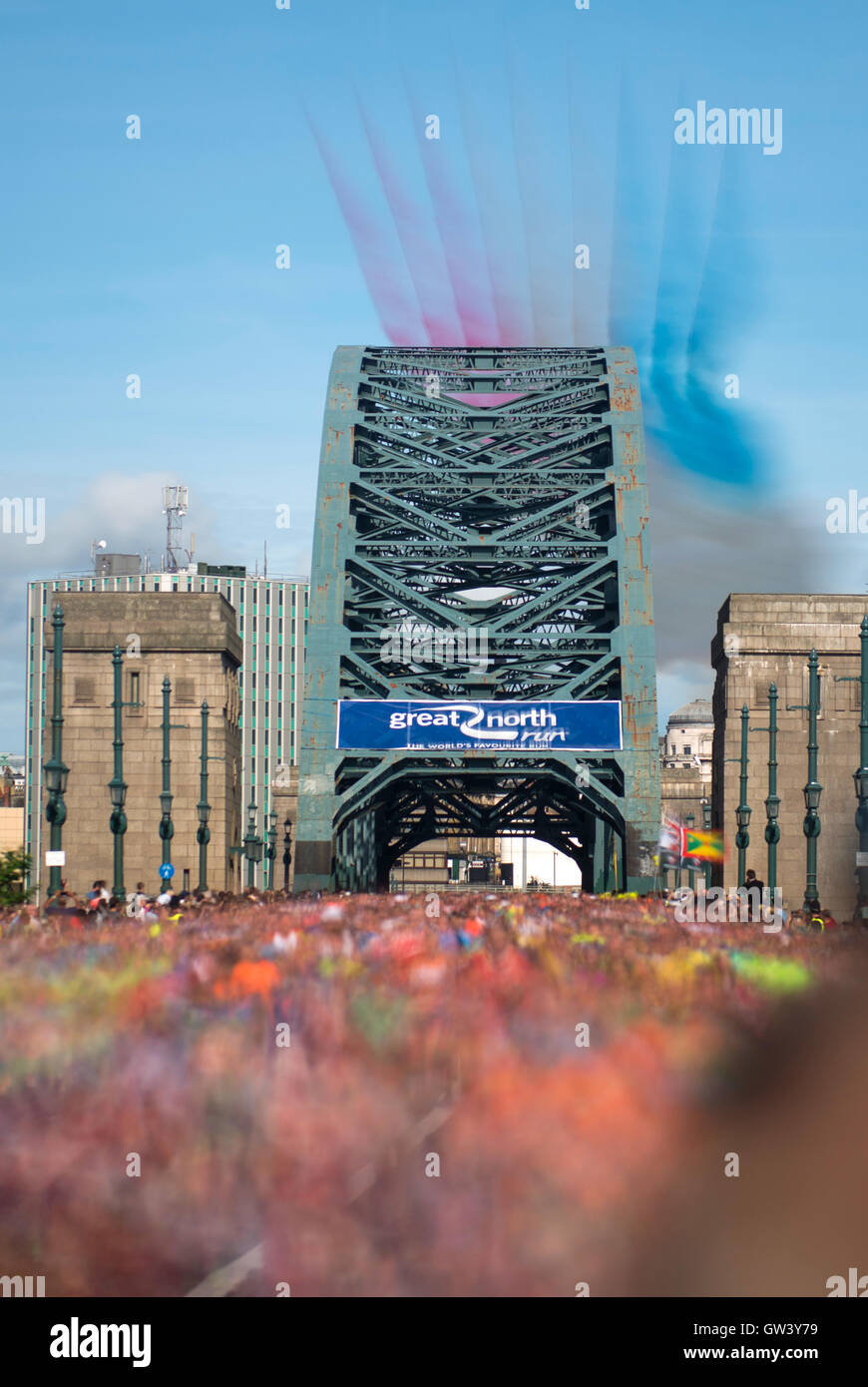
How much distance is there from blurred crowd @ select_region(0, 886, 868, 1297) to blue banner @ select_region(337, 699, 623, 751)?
38677 mm

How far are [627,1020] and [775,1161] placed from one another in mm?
1633

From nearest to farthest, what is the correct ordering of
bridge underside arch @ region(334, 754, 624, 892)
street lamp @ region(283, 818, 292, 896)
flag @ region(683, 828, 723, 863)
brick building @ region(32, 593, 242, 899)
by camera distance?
bridge underside arch @ region(334, 754, 624, 892)
flag @ region(683, 828, 723, 863)
brick building @ region(32, 593, 242, 899)
street lamp @ region(283, 818, 292, 896)

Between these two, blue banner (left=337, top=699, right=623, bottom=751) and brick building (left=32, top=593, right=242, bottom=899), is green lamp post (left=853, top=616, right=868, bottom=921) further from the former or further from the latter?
brick building (left=32, top=593, right=242, bottom=899)

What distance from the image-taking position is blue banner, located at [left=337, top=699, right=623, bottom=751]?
48812 millimetres

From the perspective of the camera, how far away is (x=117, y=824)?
112 feet

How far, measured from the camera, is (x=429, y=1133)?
26.3ft

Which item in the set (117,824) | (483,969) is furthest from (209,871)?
(483,969)

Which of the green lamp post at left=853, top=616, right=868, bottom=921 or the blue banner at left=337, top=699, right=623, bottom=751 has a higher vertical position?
the blue banner at left=337, top=699, right=623, bottom=751

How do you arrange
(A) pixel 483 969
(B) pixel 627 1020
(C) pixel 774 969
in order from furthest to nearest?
(A) pixel 483 969, (C) pixel 774 969, (B) pixel 627 1020

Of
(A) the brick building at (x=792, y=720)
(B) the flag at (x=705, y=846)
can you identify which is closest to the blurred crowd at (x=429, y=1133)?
(B) the flag at (x=705, y=846)

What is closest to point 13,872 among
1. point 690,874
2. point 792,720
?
point 792,720

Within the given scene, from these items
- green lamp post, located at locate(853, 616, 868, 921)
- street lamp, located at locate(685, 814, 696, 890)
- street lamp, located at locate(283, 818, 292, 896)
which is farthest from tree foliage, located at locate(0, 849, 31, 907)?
street lamp, located at locate(685, 814, 696, 890)
